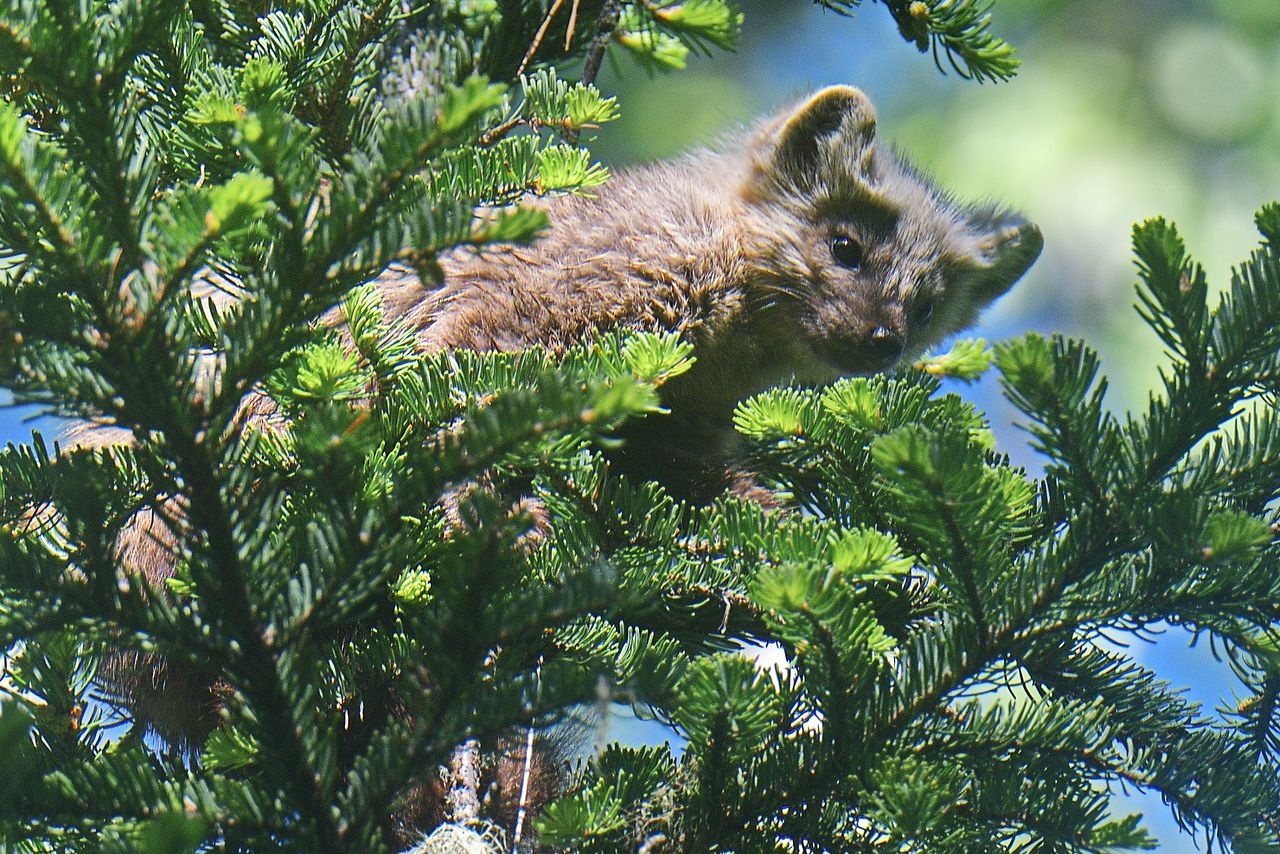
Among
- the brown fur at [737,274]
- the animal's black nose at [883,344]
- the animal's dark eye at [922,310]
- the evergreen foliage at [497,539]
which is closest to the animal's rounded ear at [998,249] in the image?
the brown fur at [737,274]

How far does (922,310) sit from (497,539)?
11.4 feet

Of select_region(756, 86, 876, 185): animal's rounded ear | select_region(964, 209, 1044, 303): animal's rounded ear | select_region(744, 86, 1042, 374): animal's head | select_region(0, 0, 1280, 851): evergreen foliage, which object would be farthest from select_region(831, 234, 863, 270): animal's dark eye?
select_region(0, 0, 1280, 851): evergreen foliage

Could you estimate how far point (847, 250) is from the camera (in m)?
4.22

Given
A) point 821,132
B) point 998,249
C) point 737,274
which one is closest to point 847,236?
point 821,132

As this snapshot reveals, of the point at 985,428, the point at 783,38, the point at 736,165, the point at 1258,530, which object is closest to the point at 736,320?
the point at 736,165

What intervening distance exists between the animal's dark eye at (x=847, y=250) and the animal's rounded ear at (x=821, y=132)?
0.89 ft

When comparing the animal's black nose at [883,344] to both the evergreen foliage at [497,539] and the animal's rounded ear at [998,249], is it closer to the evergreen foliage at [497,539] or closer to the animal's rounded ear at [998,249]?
the animal's rounded ear at [998,249]

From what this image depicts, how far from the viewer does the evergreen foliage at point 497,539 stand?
128cm

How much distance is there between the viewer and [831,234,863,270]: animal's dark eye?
4195 millimetres

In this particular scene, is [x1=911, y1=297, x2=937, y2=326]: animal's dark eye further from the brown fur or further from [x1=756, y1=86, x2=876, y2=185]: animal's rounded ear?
[x1=756, y1=86, x2=876, y2=185]: animal's rounded ear

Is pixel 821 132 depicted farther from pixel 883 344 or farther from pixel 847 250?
pixel 883 344

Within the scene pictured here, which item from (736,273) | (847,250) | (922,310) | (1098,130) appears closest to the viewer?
(736,273)

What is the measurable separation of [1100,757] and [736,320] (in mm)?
2354

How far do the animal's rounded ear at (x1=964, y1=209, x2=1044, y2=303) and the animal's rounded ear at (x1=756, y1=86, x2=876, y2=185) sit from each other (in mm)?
750
